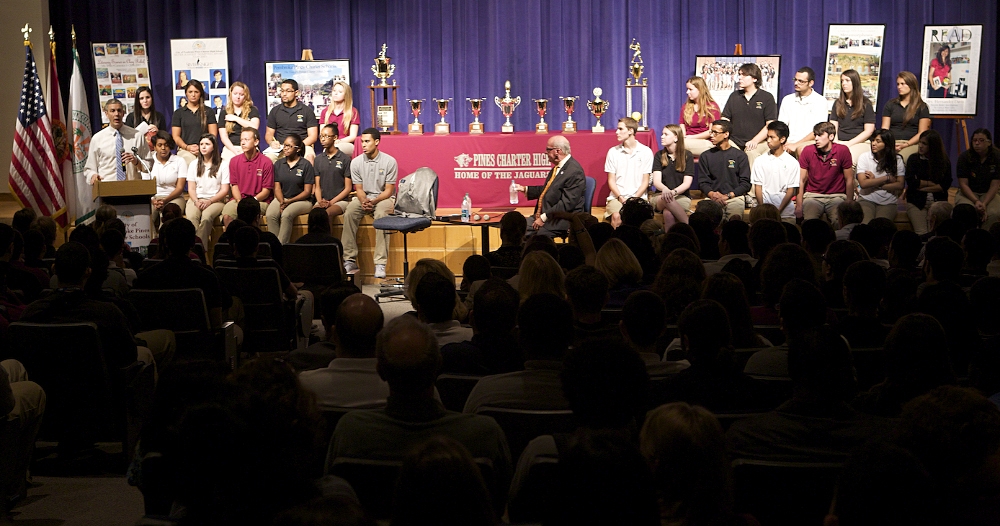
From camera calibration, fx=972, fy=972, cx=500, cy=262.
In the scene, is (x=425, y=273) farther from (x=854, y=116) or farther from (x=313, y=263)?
(x=854, y=116)

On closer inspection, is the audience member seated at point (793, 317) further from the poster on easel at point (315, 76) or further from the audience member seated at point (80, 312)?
the poster on easel at point (315, 76)

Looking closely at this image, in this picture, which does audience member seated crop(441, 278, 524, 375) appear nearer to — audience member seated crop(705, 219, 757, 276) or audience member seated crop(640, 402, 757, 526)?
audience member seated crop(640, 402, 757, 526)

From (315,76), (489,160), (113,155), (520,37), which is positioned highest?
(520,37)

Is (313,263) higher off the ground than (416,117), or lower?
lower

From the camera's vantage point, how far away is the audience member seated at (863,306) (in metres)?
3.61

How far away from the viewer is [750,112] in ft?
35.1

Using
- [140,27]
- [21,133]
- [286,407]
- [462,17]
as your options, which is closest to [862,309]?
[286,407]

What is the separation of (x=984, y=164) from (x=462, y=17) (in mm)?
6676

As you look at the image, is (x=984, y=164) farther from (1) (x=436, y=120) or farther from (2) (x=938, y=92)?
(1) (x=436, y=120)

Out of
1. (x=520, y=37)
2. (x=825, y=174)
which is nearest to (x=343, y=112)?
(x=520, y=37)

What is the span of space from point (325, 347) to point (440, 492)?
2.33m

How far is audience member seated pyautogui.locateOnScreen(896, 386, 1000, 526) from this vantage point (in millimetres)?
2014

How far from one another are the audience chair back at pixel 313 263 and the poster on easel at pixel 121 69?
268 inches

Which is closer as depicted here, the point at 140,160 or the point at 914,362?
the point at 914,362
